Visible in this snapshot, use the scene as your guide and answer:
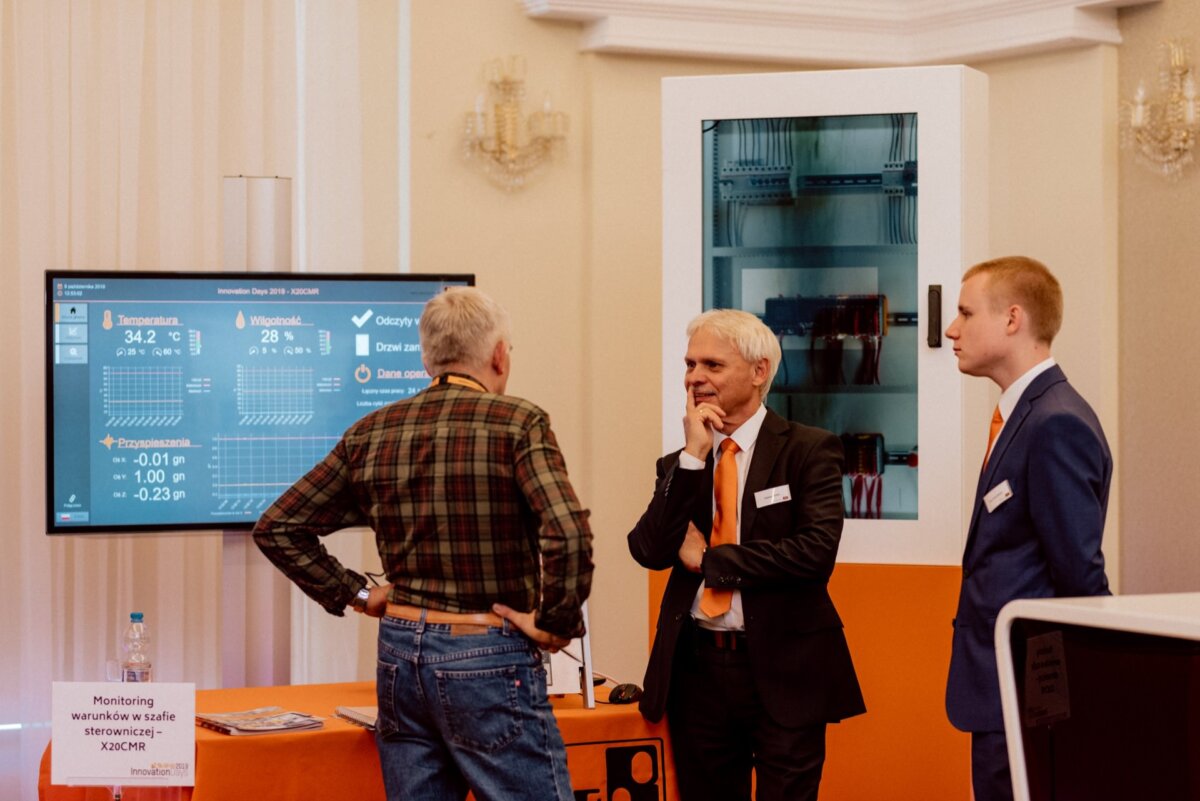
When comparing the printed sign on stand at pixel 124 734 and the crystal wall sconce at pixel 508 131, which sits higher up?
the crystal wall sconce at pixel 508 131

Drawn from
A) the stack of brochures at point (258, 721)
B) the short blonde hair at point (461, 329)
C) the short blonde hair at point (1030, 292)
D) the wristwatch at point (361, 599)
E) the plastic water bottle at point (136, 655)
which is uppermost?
the short blonde hair at point (1030, 292)

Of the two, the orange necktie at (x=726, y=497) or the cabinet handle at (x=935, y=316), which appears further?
the cabinet handle at (x=935, y=316)

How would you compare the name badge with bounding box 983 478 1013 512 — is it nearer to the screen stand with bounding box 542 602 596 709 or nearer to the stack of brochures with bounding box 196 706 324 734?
the screen stand with bounding box 542 602 596 709

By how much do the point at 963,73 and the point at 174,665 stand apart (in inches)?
118

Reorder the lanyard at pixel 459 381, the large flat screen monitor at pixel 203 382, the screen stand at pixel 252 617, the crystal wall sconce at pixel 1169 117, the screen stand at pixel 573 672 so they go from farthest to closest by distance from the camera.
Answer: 1. the crystal wall sconce at pixel 1169 117
2. the screen stand at pixel 252 617
3. the large flat screen monitor at pixel 203 382
4. the screen stand at pixel 573 672
5. the lanyard at pixel 459 381

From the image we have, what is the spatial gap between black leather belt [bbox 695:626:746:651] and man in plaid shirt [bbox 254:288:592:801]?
413mm

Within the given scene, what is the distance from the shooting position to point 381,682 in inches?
87.8

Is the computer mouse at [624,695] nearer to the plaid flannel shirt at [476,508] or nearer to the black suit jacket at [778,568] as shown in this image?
the black suit jacket at [778,568]

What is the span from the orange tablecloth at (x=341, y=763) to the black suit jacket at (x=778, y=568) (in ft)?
0.47

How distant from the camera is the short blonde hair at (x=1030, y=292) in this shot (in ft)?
8.03

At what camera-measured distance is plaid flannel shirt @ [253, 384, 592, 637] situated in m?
2.14

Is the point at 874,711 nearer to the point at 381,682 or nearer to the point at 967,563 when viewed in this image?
the point at 967,563

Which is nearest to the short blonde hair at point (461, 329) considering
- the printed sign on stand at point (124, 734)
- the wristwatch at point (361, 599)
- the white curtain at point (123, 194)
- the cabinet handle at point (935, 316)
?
the wristwatch at point (361, 599)

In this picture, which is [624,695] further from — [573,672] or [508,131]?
[508,131]
